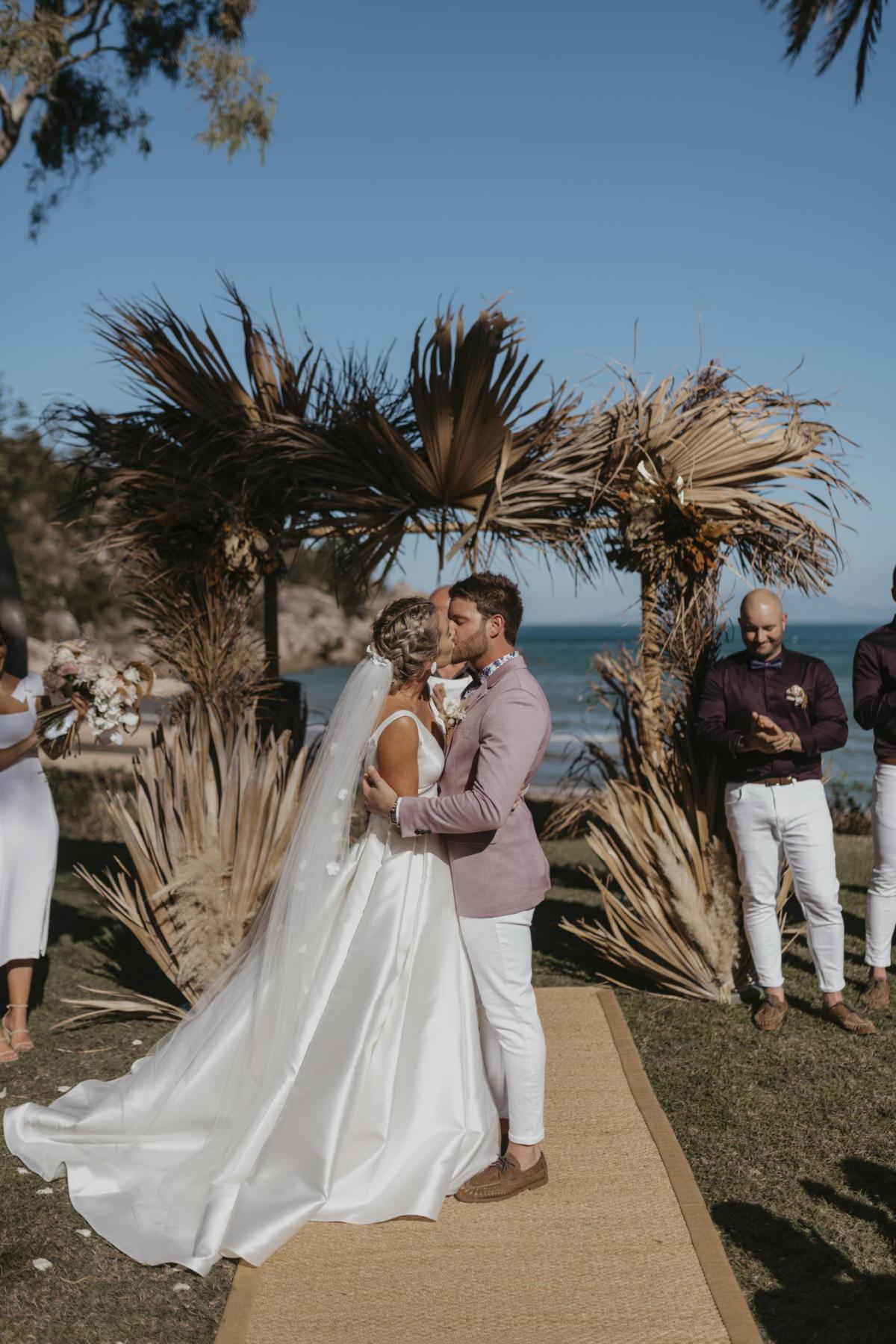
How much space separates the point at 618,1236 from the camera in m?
3.80

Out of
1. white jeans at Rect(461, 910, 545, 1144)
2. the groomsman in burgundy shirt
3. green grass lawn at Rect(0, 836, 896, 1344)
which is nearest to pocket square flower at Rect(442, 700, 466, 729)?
white jeans at Rect(461, 910, 545, 1144)

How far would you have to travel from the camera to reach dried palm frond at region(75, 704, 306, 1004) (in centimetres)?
568

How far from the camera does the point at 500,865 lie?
4.06 metres

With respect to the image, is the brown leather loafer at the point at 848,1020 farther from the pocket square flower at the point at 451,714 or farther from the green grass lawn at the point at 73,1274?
the green grass lawn at the point at 73,1274

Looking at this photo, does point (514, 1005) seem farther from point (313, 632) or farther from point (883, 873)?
point (313, 632)

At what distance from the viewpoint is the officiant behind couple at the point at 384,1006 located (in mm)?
3891

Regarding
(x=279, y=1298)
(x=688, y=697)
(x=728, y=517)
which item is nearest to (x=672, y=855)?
(x=688, y=697)

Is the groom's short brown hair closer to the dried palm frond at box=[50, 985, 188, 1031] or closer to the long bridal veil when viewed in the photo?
the long bridal veil

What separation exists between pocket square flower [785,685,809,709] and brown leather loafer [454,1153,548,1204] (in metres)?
2.57

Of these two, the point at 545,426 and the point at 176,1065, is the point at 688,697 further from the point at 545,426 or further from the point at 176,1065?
the point at 176,1065

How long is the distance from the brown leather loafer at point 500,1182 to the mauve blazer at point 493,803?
931 millimetres

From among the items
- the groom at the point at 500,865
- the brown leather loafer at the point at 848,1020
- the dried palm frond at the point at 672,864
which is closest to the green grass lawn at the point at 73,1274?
the groom at the point at 500,865

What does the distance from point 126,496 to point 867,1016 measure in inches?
201

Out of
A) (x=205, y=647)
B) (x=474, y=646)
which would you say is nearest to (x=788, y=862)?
(x=474, y=646)
